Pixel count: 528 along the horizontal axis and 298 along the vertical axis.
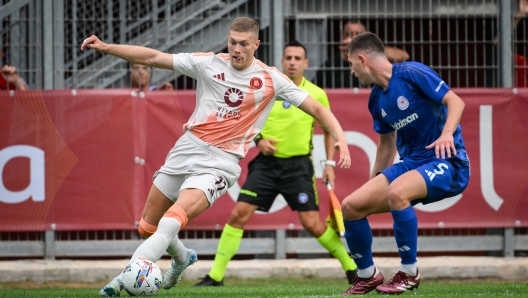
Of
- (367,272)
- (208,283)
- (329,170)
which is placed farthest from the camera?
(329,170)

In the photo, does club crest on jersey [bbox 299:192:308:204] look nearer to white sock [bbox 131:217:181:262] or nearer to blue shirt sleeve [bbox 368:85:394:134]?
blue shirt sleeve [bbox 368:85:394:134]

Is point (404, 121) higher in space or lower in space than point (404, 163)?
higher

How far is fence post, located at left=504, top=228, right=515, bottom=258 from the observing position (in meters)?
10.8

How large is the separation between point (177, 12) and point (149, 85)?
100 cm

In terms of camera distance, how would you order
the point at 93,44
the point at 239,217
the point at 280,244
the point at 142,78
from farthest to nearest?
1. the point at 142,78
2. the point at 280,244
3. the point at 239,217
4. the point at 93,44

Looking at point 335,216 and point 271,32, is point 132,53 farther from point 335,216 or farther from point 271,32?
point 271,32

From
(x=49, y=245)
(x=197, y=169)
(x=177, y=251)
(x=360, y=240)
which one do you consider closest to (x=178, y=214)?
(x=197, y=169)

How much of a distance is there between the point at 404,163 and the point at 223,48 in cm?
444

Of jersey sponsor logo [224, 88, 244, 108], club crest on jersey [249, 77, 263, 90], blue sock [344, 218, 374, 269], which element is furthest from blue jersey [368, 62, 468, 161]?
jersey sponsor logo [224, 88, 244, 108]

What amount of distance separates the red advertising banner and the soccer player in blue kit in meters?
3.28

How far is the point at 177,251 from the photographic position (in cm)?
747

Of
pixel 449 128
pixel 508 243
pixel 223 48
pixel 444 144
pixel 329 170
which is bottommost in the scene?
pixel 508 243

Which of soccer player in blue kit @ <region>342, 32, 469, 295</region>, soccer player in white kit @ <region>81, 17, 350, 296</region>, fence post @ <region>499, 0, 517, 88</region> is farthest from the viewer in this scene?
fence post @ <region>499, 0, 517, 88</region>

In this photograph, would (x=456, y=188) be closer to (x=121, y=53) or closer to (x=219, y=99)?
(x=219, y=99)
